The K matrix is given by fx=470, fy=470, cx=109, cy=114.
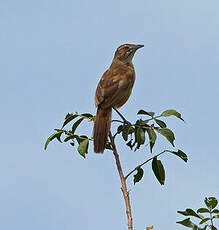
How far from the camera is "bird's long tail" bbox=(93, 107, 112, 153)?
4.37 metres

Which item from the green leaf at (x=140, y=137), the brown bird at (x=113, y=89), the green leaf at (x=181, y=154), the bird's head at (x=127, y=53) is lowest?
the green leaf at (x=181, y=154)

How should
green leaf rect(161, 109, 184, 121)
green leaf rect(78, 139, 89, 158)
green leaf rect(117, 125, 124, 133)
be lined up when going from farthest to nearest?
green leaf rect(117, 125, 124, 133), green leaf rect(161, 109, 184, 121), green leaf rect(78, 139, 89, 158)

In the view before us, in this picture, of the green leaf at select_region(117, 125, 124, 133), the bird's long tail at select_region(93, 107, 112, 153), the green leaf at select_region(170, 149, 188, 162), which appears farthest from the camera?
the bird's long tail at select_region(93, 107, 112, 153)

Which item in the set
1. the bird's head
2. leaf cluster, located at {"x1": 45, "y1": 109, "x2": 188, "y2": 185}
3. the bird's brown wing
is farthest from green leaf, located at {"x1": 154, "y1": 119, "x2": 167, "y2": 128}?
the bird's head

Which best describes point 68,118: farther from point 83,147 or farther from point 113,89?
point 113,89

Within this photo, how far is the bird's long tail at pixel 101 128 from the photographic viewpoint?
4.37 metres

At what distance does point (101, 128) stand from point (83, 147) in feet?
3.98

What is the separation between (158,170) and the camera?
3418 millimetres

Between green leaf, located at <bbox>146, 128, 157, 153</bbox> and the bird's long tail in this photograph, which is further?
the bird's long tail

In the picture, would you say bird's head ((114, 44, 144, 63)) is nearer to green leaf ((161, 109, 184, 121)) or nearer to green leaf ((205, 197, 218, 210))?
green leaf ((161, 109, 184, 121))

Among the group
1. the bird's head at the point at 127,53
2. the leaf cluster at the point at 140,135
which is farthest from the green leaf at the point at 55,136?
the bird's head at the point at 127,53

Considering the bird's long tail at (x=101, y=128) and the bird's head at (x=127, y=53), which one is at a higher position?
the bird's head at (x=127, y=53)

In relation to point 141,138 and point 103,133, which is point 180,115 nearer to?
point 141,138

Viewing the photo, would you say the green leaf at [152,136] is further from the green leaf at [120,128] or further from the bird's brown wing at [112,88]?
the bird's brown wing at [112,88]
